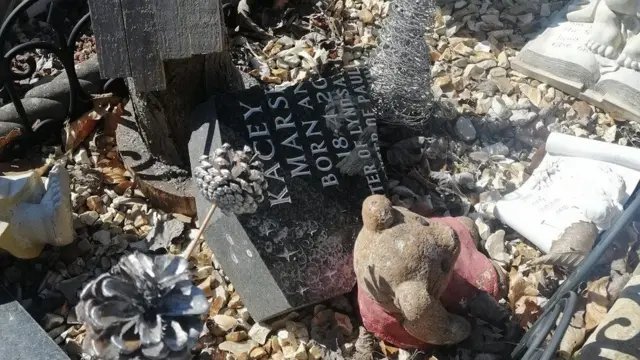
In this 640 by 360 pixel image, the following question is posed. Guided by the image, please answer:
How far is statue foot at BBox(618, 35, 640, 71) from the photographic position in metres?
2.72

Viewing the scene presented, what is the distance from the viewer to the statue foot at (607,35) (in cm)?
278

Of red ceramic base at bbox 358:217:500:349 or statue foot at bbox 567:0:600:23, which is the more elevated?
statue foot at bbox 567:0:600:23

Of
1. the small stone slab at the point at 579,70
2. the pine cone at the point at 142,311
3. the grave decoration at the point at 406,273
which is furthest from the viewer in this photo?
the small stone slab at the point at 579,70

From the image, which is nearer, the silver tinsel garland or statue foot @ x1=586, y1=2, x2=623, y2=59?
the silver tinsel garland

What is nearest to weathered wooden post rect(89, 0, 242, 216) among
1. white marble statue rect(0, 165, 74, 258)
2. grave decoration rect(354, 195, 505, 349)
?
white marble statue rect(0, 165, 74, 258)

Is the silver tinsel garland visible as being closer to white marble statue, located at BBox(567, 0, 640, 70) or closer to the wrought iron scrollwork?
white marble statue, located at BBox(567, 0, 640, 70)

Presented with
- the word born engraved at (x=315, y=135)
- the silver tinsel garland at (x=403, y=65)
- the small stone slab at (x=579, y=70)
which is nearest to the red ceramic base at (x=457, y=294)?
the word born engraved at (x=315, y=135)

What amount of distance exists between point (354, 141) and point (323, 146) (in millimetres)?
106

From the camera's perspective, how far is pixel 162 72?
76.7 inches

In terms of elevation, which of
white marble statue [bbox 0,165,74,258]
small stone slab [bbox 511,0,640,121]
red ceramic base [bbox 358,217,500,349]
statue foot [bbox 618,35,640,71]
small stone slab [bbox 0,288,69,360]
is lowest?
small stone slab [bbox 0,288,69,360]

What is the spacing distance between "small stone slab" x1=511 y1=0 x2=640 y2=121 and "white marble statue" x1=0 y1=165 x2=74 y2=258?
1915 mm

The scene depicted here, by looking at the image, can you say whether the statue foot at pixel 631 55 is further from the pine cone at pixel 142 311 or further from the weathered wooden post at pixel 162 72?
the pine cone at pixel 142 311

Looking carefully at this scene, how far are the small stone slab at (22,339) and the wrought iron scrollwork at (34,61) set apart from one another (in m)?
0.74

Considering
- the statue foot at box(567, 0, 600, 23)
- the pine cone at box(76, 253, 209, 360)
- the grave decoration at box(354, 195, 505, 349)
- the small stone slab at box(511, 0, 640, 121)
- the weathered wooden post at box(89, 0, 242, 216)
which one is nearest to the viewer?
the pine cone at box(76, 253, 209, 360)
